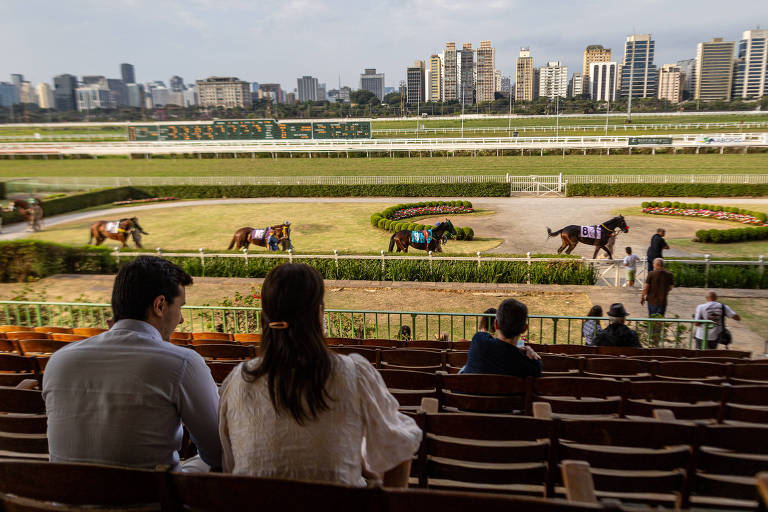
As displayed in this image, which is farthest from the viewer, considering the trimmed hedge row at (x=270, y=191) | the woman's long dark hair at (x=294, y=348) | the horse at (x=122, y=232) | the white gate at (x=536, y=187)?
the white gate at (x=536, y=187)

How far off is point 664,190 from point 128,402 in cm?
2959

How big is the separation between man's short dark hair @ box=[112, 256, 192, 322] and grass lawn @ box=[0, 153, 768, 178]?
36157 millimetres

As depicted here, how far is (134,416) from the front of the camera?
6.69ft

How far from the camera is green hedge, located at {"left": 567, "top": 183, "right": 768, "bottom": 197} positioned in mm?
26688

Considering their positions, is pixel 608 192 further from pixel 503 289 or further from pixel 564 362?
pixel 564 362

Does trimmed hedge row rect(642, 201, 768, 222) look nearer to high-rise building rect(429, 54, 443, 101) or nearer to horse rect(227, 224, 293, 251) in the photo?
horse rect(227, 224, 293, 251)

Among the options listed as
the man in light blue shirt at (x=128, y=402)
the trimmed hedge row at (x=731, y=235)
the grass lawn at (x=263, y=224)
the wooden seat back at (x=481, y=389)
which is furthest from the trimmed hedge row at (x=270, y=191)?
the man in light blue shirt at (x=128, y=402)

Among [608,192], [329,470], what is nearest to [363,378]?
[329,470]

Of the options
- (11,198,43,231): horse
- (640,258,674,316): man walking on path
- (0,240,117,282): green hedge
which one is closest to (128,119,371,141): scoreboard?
(11,198,43,231): horse

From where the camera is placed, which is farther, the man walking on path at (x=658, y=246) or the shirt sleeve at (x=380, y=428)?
the man walking on path at (x=658, y=246)

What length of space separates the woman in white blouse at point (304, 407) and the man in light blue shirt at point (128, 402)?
1.01 feet

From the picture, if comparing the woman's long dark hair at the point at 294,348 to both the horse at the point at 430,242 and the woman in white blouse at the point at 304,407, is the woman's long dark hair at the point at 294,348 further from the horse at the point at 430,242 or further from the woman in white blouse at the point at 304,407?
→ the horse at the point at 430,242

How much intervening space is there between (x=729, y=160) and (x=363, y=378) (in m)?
44.1

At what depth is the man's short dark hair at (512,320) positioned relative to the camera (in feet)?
11.4
